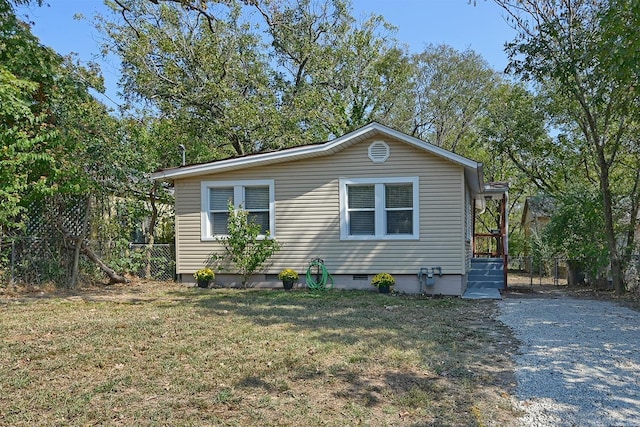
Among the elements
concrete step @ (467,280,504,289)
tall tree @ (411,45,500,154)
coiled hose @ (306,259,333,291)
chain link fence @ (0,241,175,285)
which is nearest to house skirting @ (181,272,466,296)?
coiled hose @ (306,259,333,291)

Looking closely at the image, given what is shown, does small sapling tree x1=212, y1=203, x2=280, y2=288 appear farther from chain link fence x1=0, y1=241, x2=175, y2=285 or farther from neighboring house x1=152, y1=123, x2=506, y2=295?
chain link fence x1=0, y1=241, x2=175, y2=285

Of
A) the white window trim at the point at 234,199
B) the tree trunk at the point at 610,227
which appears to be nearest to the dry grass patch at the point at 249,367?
the white window trim at the point at 234,199

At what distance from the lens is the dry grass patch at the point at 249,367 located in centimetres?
352

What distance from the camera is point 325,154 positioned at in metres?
10.4

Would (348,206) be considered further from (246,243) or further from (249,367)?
(249,367)

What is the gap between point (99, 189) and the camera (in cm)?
1041

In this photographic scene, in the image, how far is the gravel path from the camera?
3.52 m

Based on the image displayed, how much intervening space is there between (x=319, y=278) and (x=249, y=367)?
237 inches

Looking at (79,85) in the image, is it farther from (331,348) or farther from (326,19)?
(326,19)

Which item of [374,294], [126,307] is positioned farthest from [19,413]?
[374,294]

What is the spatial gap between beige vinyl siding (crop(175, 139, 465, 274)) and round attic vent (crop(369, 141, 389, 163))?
0.35 feet

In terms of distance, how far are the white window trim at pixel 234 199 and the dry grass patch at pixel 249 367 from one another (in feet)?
11.0

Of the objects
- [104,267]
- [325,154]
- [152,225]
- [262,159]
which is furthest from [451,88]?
[104,267]

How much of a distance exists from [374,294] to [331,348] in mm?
4618
